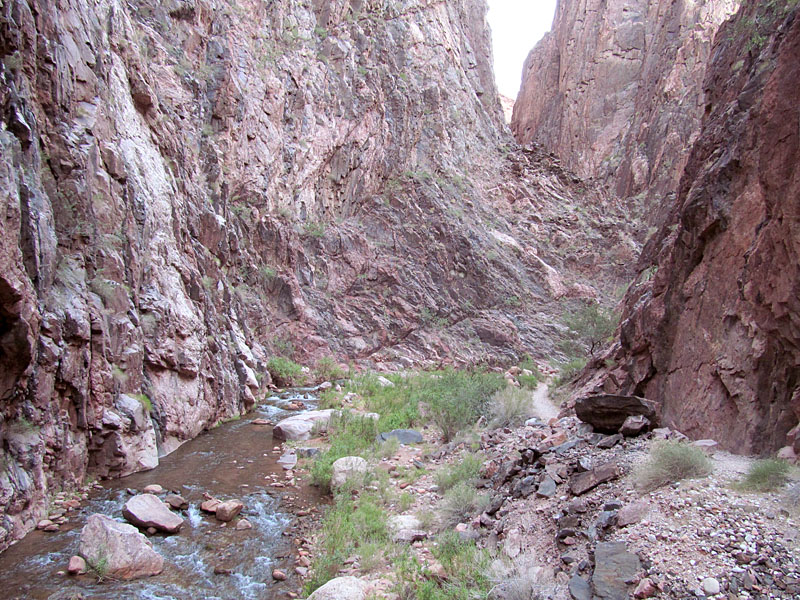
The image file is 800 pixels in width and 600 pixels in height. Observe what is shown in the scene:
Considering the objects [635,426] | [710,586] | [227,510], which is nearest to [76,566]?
[227,510]

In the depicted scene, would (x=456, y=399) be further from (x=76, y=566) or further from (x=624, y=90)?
(x=624, y=90)

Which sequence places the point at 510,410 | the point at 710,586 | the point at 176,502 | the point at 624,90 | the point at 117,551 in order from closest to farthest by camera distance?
1. the point at 710,586
2. the point at 117,551
3. the point at 176,502
4. the point at 510,410
5. the point at 624,90

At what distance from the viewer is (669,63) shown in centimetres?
3400

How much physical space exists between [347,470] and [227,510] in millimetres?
2112

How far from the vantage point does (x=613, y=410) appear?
6.57m

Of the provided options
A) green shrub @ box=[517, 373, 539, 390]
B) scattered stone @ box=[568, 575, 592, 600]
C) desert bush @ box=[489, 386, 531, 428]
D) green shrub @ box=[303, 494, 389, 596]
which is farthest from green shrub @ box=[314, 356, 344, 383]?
scattered stone @ box=[568, 575, 592, 600]

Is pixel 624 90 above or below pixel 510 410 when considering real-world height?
above

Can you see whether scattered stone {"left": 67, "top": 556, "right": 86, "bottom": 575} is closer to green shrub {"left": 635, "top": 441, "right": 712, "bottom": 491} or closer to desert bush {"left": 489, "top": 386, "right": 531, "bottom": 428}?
green shrub {"left": 635, "top": 441, "right": 712, "bottom": 491}

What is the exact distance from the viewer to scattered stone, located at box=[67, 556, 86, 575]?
17.2 ft

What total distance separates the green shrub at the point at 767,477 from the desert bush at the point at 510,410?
6.13 metres

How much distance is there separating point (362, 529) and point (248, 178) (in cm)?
1734

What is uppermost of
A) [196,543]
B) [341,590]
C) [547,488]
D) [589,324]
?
Result: [589,324]

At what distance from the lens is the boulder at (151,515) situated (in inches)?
250

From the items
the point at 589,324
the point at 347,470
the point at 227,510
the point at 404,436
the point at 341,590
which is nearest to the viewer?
the point at 341,590
